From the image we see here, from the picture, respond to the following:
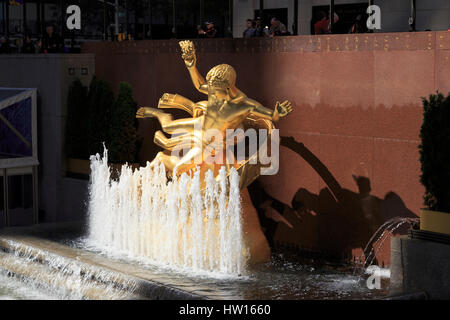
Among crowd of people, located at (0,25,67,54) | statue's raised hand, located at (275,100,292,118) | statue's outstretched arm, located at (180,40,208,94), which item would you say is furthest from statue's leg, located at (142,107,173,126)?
crowd of people, located at (0,25,67,54)

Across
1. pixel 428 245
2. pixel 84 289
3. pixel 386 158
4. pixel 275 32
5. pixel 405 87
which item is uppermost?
pixel 275 32

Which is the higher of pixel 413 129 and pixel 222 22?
pixel 222 22

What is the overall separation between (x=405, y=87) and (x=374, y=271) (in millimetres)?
2193

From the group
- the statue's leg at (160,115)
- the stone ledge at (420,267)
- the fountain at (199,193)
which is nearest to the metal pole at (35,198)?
the fountain at (199,193)

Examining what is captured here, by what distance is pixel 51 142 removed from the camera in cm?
1499

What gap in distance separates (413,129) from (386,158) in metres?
0.51

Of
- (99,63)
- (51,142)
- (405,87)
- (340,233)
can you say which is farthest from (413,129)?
(51,142)

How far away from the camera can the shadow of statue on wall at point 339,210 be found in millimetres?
9789

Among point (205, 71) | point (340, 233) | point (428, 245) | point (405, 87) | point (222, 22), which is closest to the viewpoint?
point (428, 245)

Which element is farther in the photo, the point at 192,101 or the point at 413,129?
the point at 192,101

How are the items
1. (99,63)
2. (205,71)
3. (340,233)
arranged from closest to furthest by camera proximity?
Result: (340,233), (205,71), (99,63)

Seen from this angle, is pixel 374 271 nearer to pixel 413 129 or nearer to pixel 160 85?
pixel 413 129

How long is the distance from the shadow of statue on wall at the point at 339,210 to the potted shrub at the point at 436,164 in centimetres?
149

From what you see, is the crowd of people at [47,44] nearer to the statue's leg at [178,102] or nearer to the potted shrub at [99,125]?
the potted shrub at [99,125]
